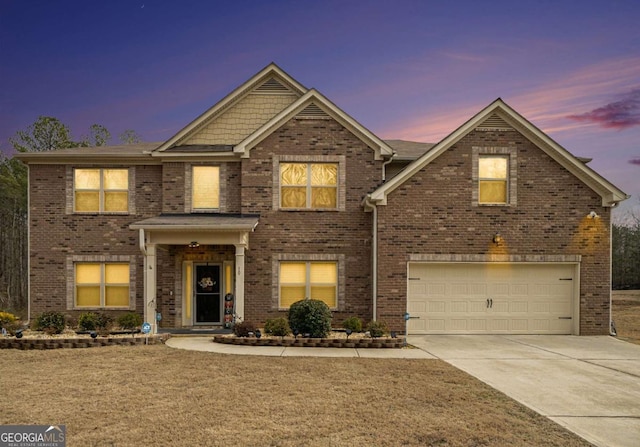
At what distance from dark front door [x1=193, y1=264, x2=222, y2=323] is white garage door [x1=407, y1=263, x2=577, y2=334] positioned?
21.8 feet

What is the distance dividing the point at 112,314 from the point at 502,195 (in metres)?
13.8

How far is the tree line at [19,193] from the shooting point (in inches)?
1062

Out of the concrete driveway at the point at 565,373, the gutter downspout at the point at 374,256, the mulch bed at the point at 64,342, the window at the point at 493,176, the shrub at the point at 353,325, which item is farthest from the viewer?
the window at the point at 493,176

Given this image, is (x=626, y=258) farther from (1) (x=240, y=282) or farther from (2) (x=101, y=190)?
(2) (x=101, y=190)

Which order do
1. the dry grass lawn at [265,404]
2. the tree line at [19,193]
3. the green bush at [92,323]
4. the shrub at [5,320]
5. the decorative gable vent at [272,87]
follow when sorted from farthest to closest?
the tree line at [19,193], the decorative gable vent at [272,87], the green bush at [92,323], the shrub at [5,320], the dry grass lawn at [265,404]

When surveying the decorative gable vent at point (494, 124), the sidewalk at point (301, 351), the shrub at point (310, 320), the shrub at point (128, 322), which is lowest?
the sidewalk at point (301, 351)

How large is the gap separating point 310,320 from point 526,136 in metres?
8.97

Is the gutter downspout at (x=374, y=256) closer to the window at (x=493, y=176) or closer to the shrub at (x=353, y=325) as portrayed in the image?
the shrub at (x=353, y=325)

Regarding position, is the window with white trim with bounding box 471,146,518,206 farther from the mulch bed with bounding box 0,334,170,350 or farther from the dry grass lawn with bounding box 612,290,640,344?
the mulch bed with bounding box 0,334,170,350

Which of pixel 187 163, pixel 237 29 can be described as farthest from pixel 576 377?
pixel 237 29

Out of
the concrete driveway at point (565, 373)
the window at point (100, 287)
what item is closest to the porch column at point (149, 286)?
the window at point (100, 287)

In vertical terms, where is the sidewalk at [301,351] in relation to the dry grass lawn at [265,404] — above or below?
below

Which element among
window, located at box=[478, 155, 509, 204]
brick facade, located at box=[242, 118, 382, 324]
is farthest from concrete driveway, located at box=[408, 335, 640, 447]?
window, located at box=[478, 155, 509, 204]

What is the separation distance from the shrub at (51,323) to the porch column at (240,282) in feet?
16.3
